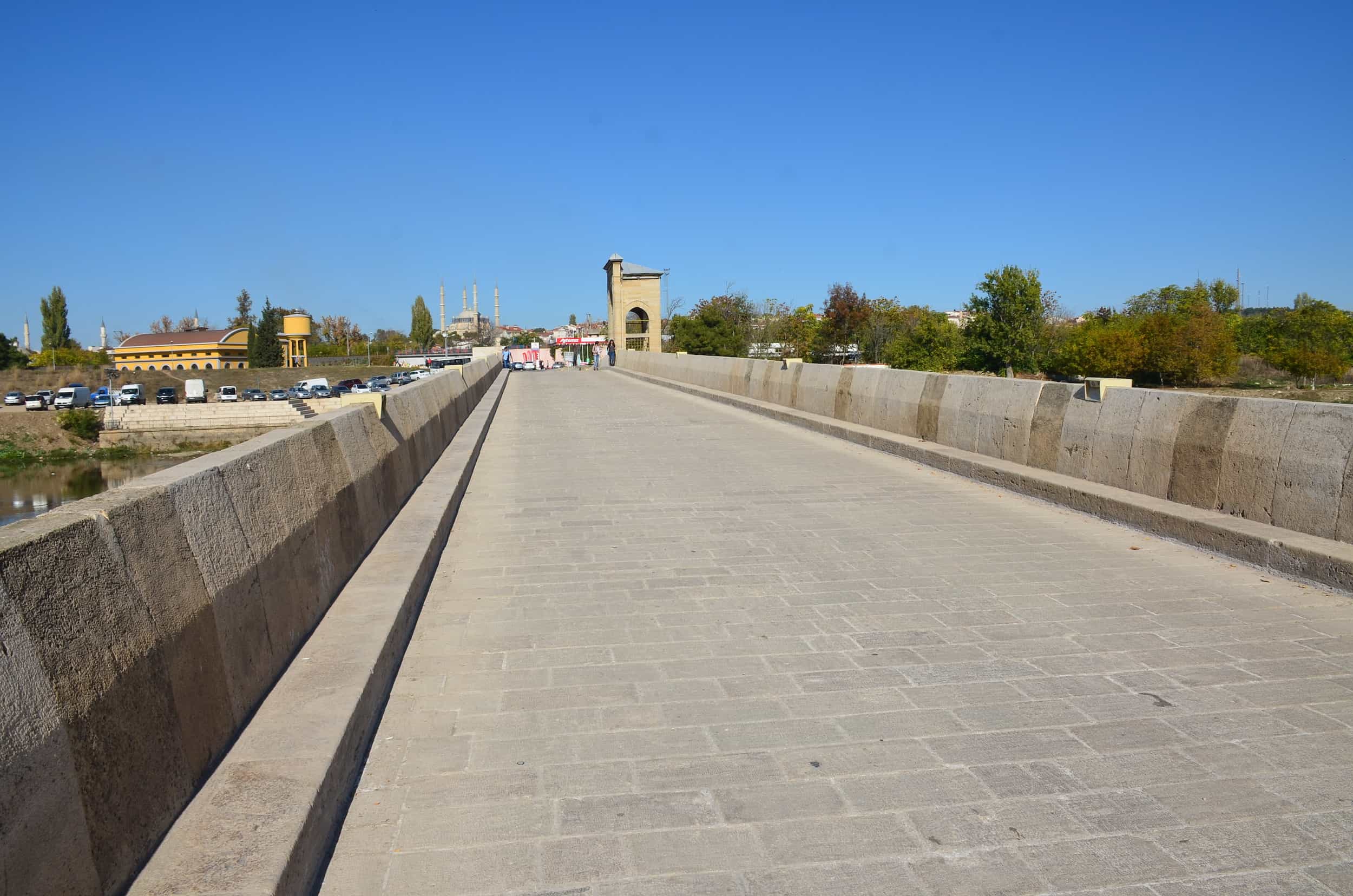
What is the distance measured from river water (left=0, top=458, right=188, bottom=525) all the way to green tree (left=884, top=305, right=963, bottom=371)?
2212 inches

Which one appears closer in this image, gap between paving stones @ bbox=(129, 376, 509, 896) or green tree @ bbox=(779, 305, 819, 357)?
gap between paving stones @ bbox=(129, 376, 509, 896)

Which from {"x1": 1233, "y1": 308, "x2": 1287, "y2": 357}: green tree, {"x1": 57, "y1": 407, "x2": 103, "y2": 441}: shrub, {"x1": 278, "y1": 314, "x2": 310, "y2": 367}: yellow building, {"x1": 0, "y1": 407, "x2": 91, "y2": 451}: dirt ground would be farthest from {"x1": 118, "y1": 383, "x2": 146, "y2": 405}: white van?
{"x1": 1233, "y1": 308, "x2": 1287, "y2": 357}: green tree

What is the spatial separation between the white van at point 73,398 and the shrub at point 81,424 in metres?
13.2

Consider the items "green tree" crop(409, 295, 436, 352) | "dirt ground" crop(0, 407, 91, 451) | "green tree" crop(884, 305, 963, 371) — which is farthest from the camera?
"green tree" crop(409, 295, 436, 352)

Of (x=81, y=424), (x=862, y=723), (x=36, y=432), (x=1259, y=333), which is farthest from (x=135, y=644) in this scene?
(x=1259, y=333)

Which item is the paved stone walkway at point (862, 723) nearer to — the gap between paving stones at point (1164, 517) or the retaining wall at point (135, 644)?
the gap between paving stones at point (1164, 517)

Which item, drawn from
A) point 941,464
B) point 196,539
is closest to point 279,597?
point 196,539

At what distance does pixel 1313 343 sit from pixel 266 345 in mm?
112663

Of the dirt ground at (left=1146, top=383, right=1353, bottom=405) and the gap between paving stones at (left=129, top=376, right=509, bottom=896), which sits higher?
the gap between paving stones at (left=129, top=376, right=509, bottom=896)

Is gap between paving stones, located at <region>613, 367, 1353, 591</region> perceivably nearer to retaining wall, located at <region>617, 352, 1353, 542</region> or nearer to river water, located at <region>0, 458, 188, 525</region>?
retaining wall, located at <region>617, 352, 1353, 542</region>

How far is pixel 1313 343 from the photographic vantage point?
75688 millimetres

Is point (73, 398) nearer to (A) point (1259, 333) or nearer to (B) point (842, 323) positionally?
(B) point (842, 323)

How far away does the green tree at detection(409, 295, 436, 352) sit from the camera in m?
171

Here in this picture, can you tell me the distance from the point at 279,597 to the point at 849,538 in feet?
15.6
